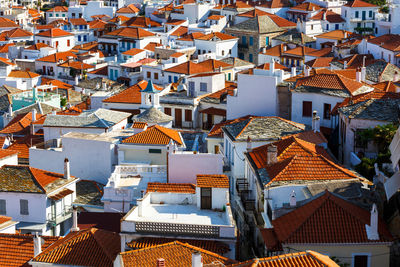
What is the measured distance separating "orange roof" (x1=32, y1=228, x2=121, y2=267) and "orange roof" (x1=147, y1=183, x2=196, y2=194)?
292 cm

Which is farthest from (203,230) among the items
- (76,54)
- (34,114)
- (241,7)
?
(241,7)

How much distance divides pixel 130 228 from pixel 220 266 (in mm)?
3950

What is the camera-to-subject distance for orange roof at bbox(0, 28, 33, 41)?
99.2 metres

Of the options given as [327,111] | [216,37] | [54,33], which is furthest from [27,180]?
[54,33]

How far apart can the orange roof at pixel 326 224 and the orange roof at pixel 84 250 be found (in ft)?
17.0

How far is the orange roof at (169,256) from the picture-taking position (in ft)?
77.5

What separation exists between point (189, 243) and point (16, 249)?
6.12m

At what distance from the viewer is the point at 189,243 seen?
25.6 metres

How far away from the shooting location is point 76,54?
84.3m

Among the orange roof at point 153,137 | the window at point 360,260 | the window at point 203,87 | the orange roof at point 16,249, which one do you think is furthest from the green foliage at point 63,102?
the window at point 360,260

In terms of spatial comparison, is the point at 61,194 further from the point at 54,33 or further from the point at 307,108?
the point at 54,33

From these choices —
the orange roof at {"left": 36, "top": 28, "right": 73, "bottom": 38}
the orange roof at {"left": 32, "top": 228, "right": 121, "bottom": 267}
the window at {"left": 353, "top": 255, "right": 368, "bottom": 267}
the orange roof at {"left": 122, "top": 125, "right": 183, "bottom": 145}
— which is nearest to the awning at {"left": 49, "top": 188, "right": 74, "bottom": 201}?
the orange roof at {"left": 122, "top": 125, "right": 183, "bottom": 145}

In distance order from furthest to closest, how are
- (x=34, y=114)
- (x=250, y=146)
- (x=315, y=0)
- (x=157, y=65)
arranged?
(x=315, y=0) → (x=157, y=65) → (x=34, y=114) → (x=250, y=146)

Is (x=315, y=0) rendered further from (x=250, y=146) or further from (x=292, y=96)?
(x=250, y=146)
